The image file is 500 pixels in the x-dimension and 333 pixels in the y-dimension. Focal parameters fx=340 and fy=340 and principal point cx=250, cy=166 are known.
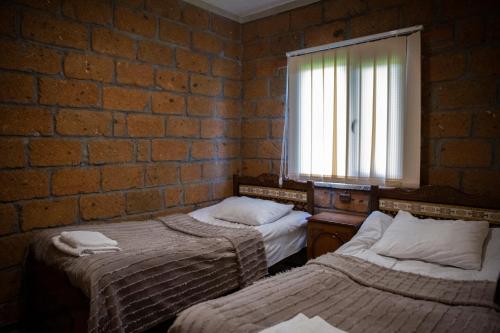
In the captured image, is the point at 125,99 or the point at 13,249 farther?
the point at 125,99

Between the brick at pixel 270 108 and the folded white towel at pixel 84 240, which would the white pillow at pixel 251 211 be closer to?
the brick at pixel 270 108

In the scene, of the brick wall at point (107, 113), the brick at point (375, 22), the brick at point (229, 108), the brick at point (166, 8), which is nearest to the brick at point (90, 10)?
the brick wall at point (107, 113)

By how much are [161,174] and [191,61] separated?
116cm

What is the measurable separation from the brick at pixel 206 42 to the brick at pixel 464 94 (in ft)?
7.09

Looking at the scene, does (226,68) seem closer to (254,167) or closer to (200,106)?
(200,106)

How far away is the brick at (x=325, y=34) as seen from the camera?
10.1 feet

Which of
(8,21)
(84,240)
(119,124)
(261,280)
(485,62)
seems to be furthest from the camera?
(119,124)

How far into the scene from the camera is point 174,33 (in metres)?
3.19

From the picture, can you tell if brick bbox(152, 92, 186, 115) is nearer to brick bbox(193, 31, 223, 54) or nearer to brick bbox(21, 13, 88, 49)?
brick bbox(193, 31, 223, 54)

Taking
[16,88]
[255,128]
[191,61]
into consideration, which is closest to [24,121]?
[16,88]

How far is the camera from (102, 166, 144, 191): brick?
2.74 meters

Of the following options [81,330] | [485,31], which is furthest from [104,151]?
[485,31]

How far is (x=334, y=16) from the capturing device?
10.2ft

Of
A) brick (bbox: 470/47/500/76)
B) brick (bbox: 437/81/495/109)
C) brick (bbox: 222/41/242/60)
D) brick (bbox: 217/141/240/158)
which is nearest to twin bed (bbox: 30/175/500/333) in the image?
brick (bbox: 437/81/495/109)
